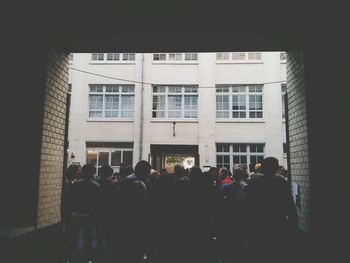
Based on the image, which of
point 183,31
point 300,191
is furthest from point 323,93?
point 183,31

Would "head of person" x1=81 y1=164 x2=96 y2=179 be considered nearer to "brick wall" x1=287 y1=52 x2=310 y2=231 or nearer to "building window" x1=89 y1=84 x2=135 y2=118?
"brick wall" x1=287 y1=52 x2=310 y2=231

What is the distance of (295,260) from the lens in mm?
4754

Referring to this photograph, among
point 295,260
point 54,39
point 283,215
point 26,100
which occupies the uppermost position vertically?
point 54,39

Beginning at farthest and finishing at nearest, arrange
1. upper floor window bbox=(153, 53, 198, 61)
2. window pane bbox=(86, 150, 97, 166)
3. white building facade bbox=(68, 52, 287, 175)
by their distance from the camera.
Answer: upper floor window bbox=(153, 53, 198, 61), window pane bbox=(86, 150, 97, 166), white building facade bbox=(68, 52, 287, 175)

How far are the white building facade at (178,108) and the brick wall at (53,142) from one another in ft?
38.9

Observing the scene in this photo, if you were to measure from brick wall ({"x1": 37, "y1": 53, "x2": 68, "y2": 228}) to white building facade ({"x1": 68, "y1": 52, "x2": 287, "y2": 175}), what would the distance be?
11.9 metres

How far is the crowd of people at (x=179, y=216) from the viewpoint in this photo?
14.3ft

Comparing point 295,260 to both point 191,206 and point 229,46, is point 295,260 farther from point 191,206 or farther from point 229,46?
point 229,46

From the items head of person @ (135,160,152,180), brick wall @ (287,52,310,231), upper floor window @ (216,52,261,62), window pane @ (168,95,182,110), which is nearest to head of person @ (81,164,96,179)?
head of person @ (135,160,152,180)

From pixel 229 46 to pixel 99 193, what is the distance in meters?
3.25

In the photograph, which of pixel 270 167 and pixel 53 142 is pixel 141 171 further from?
pixel 270 167

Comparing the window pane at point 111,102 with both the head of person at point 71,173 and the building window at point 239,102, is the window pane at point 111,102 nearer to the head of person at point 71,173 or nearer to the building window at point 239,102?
the building window at point 239,102

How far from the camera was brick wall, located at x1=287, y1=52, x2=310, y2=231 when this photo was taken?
16.0ft

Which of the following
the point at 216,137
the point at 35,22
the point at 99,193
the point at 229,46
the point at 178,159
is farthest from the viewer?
the point at 178,159
